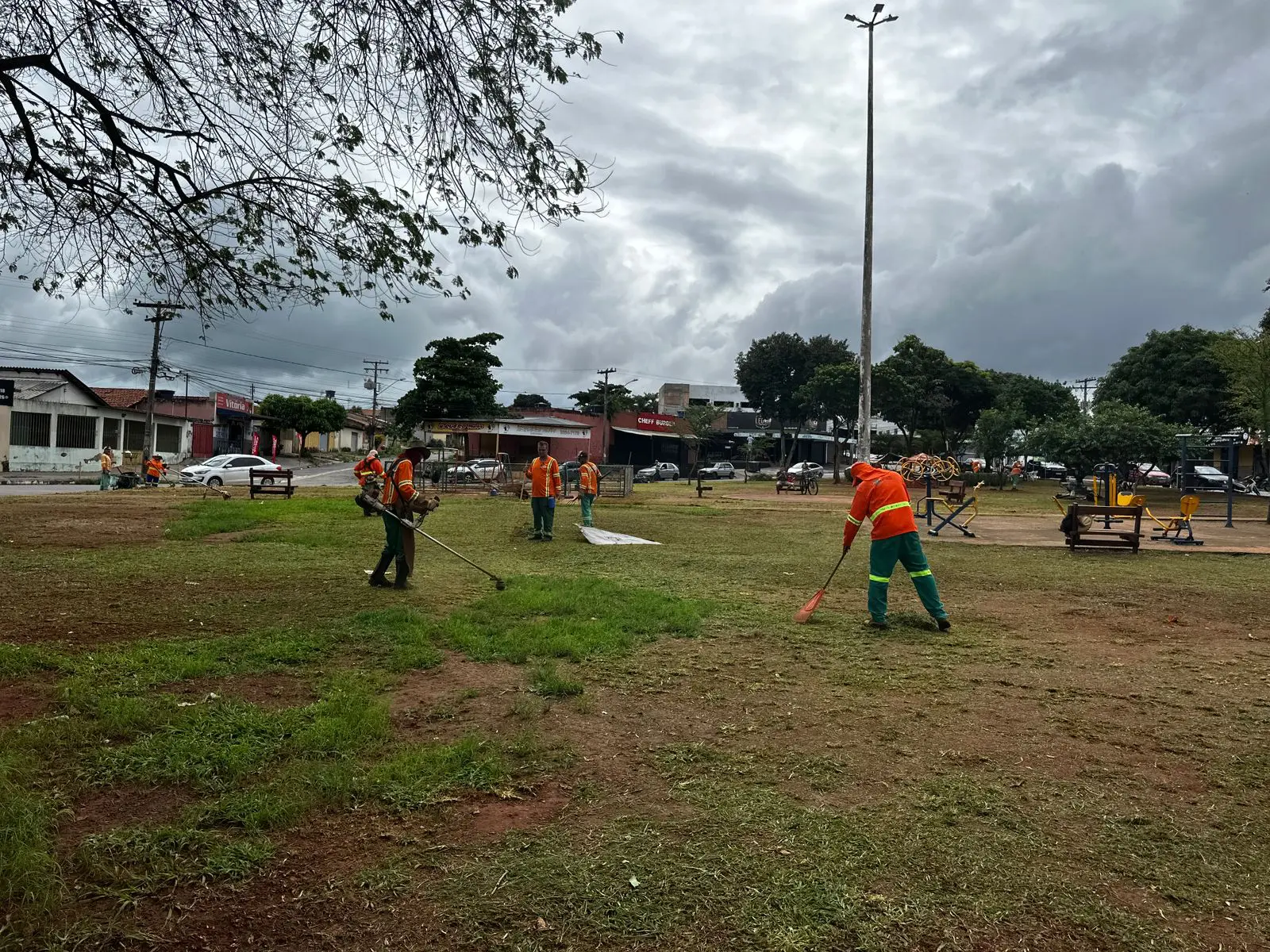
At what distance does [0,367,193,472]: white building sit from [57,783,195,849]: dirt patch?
37225 millimetres

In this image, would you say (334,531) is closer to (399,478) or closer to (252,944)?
(399,478)

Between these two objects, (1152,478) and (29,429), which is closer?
(29,429)

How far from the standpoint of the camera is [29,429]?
3588 centimetres

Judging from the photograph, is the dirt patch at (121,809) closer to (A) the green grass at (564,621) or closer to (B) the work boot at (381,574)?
(A) the green grass at (564,621)

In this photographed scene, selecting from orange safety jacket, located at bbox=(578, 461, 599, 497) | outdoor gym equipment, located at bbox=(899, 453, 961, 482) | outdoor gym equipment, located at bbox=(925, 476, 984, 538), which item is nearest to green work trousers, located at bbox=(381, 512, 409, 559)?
orange safety jacket, located at bbox=(578, 461, 599, 497)

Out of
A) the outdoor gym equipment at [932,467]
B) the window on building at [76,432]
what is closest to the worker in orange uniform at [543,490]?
the outdoor gym equipment at [932,467]

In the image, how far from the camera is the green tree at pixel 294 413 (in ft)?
196

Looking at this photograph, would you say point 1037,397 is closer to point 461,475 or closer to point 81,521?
point 461,475

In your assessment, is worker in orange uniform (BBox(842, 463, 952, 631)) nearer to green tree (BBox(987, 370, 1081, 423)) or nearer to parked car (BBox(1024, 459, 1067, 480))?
green tree (BBox(987, 370, 1081, 423))

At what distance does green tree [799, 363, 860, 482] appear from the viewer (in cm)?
4562

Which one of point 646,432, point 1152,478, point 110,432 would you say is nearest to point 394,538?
point 110,432

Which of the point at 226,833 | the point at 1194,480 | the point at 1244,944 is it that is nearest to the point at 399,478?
the point at 226,833

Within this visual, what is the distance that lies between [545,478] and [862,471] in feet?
22.5

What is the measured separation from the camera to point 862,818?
10.7ft
